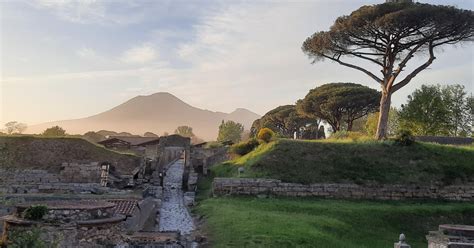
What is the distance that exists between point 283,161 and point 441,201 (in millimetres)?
7895

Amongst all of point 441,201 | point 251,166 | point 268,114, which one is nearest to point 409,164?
point 441,201

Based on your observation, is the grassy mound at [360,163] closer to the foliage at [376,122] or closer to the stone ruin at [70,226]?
the stone ruin at [70,226]

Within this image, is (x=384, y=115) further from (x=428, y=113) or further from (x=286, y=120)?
(x=286, y=120)

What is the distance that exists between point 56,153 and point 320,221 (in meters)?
22.5

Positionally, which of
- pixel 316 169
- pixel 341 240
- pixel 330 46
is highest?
pixel 330 46

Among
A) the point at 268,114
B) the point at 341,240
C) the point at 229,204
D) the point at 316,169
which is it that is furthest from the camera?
the point at 268,114

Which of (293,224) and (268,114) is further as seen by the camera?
(268,114)

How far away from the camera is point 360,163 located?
25.0 m

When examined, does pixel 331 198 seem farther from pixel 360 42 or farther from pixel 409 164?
pixel 360 42

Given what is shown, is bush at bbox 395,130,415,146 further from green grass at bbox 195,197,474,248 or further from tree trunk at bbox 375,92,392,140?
green grass at bbox 195,197,474,248

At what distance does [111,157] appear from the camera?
34531mm

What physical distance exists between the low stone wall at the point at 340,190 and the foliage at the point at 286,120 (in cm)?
4139

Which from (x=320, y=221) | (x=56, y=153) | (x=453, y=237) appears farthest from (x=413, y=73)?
(x=56, y=153)

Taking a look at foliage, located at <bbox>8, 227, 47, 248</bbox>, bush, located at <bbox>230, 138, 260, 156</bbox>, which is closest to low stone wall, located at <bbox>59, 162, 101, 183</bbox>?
bush, located at <bbox>230, 138, 260, 156</bbox>
